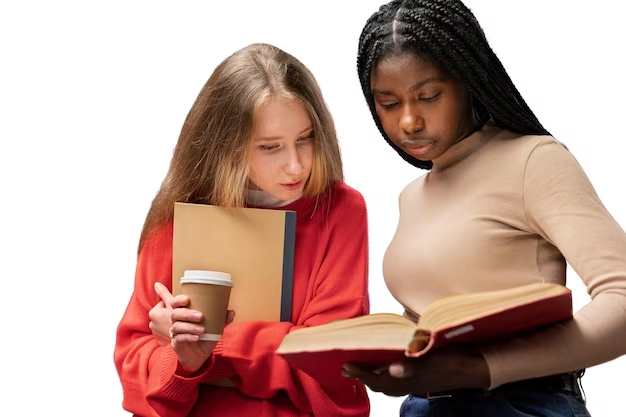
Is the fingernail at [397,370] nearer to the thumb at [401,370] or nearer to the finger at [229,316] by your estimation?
the thumb at [401,370]

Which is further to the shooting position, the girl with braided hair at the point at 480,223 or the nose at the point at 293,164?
the nose at the point at 293,164

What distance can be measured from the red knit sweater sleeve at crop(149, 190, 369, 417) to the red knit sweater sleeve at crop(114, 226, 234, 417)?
0.04 metres

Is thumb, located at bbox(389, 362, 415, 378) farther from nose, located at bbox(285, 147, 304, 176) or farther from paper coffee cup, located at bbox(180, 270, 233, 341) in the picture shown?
nose, located at bbox(285, 147, 304, 176)

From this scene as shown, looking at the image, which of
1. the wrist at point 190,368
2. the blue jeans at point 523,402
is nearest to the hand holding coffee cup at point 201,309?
the wrist at point 190,368

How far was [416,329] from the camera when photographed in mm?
1264

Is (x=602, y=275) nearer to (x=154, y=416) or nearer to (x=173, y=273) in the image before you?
(x=173, y=273)

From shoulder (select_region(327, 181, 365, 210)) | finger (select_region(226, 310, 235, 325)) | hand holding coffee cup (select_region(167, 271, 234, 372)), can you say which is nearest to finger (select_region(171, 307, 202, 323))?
hand holding coffee cup (select_region(167, 271, 234, 372))

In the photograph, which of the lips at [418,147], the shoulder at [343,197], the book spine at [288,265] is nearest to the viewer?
the lips at [418,147]

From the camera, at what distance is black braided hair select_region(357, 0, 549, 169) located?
4.92 ft

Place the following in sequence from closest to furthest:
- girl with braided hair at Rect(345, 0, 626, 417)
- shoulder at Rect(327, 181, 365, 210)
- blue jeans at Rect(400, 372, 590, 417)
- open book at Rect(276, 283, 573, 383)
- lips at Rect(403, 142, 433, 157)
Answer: open book at Rect(276, 283, 573, 383)
girl with braided hair at Rect(345, 0, 626, 417)
blue jeans at Rect(400, 372, 590, 417)
lips at Rect(403, 142, 433, 157)
shoulder at Rect(327, 181, 365, 210)

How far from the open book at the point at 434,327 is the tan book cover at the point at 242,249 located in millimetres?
464

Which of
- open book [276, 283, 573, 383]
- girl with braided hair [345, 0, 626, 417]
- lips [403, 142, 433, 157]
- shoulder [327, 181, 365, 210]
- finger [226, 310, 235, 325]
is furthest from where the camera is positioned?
shoulder [327, 181, 365, 210]

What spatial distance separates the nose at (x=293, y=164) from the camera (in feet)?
5.79

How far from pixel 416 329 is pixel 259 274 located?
0.62 metres
